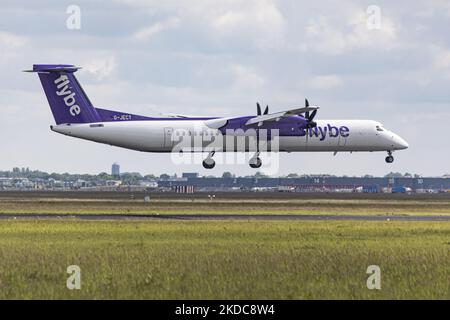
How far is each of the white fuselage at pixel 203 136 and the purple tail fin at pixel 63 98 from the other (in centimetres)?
90

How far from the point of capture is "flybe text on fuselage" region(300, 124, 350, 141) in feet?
291

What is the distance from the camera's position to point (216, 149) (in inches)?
3445

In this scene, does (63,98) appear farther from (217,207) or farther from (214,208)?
(214,208)

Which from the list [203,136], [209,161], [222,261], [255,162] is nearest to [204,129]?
[203,136]

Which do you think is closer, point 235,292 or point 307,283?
point 235,292

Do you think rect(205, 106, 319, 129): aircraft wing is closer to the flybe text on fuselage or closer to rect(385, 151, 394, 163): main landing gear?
the flybe text on fuselage

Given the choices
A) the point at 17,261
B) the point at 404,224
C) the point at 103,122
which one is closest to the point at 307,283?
the point at 17,261

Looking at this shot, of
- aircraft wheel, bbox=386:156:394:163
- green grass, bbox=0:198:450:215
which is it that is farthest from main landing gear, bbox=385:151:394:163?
green grass, bbox=0:198:450:215

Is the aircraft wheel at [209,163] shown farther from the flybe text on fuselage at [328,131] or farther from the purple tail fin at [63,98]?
the purple tail fin at [63,98]

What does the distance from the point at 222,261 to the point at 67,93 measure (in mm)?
55338

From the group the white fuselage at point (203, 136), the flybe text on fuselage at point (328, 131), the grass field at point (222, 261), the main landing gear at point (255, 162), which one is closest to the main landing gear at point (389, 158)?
the white fuselage at point (203, 136)

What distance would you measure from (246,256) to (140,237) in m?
9.73
